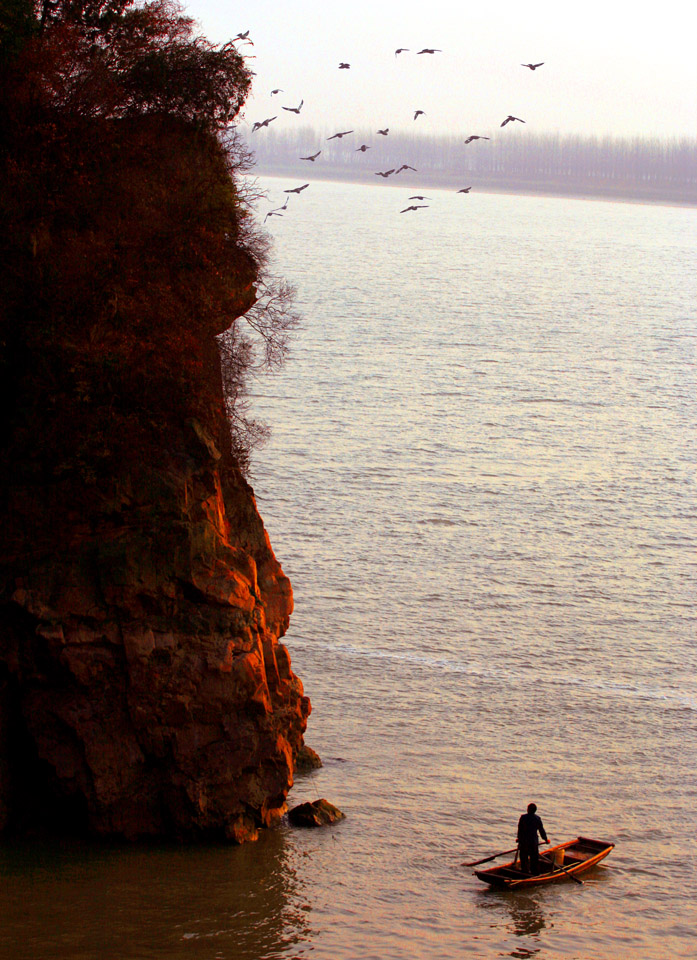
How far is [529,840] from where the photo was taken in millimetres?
26516

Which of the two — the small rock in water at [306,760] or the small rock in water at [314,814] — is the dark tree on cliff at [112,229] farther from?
the small rock in water at [314,814]

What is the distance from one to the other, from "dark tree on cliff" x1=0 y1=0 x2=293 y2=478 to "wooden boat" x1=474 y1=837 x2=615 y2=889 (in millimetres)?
12500

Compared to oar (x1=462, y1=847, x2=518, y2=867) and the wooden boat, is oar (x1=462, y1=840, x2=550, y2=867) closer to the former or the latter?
oar (x1=462, y1=847, x2=518, y2=867)

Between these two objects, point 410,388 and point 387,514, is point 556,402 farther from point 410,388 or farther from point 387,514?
point 387,514

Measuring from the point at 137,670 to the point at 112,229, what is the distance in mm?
11060

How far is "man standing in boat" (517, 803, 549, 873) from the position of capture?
86.4ft

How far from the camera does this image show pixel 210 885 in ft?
82.8

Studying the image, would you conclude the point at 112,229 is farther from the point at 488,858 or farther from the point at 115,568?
the point at 488,858

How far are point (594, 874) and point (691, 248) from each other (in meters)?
179

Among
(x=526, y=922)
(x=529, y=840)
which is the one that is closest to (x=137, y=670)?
(x=529, y=840)

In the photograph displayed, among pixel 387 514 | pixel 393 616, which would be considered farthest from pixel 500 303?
pixel 393 616

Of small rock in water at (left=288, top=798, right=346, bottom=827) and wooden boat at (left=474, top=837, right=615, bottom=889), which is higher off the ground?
small rock in water at (left=288, top=798, right=346, bottom=827)

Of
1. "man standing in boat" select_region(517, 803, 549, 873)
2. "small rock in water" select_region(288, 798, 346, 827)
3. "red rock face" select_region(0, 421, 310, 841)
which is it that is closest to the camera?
"red rock face" select_region(0, 421, 310, 841)

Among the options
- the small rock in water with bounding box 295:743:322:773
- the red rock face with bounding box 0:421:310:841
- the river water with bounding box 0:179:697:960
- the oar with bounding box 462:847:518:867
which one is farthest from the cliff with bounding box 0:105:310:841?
the oar with bounding box 462:847:518:867
